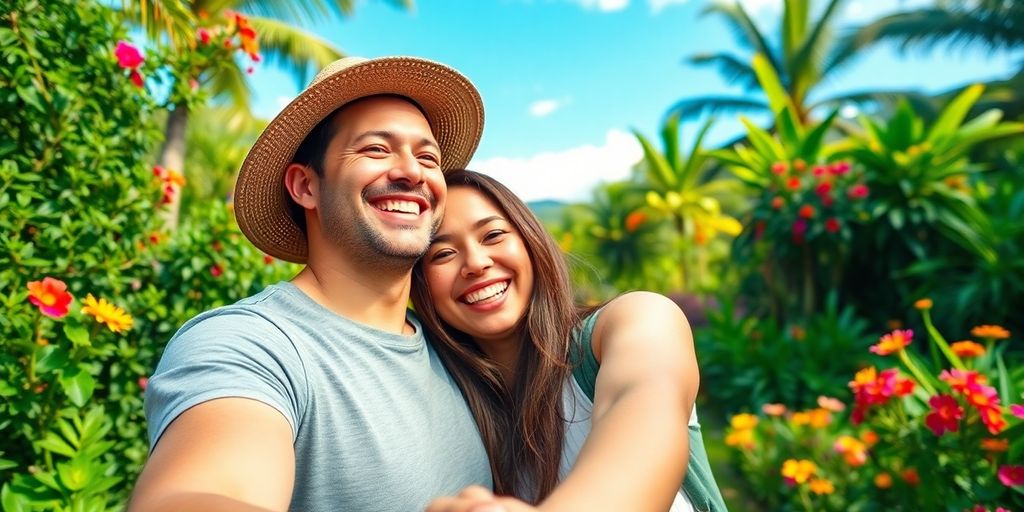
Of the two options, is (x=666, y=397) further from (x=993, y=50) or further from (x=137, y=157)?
(x=993, y=50)

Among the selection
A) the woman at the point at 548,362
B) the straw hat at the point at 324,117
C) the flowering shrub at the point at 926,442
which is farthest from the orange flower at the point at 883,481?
the straw hat at the point at 324,117

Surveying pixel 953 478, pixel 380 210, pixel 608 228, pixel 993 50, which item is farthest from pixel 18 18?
pixel 993 50

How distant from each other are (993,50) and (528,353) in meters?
20.3

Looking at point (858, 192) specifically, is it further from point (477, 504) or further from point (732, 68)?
point (732, 68)

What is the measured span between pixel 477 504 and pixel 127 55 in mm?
2564

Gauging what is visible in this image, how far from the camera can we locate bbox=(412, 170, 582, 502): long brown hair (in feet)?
5.22

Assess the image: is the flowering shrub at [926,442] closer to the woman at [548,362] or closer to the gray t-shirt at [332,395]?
the woman at [548,362]

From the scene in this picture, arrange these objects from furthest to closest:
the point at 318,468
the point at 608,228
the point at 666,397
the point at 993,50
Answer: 1. the point at 608,228
2. the point at 993,50
3. the point at 318,468
4. the point at 666,397

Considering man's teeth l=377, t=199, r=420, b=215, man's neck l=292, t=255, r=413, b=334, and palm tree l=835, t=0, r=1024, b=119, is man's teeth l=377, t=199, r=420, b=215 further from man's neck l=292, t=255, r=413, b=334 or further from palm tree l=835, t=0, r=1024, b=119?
palm tree l=835, t=0, r=1024, b=119

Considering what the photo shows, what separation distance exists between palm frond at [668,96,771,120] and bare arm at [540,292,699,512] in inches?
821

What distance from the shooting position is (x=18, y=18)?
2.15 meters

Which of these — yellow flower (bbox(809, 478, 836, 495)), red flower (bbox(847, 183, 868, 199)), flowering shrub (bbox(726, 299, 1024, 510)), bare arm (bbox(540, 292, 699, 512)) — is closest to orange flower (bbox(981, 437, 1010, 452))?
flowering shrub (bbox(726, 299, 1024, 510))

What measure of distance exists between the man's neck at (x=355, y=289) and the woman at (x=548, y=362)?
0.19 m

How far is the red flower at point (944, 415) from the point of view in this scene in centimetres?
227
